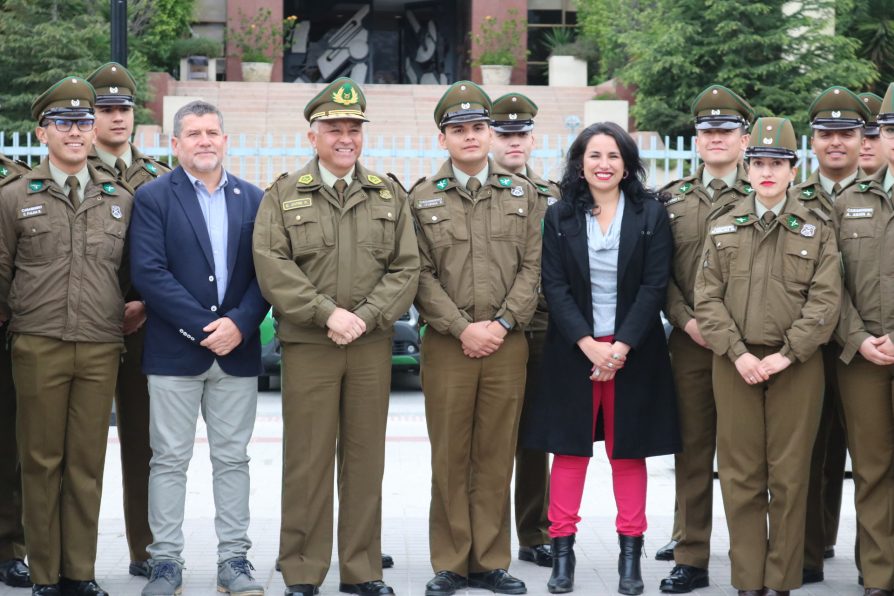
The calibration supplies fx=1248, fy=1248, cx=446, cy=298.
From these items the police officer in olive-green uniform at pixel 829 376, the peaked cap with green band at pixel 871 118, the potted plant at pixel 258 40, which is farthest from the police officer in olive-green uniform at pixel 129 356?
the potted plant at pixel 258 40

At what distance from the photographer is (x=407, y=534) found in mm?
7094

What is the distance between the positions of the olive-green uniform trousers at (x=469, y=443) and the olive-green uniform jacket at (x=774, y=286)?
3.21ft

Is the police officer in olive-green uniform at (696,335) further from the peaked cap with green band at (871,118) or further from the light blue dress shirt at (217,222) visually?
the light blue dress shirt at (217,222)

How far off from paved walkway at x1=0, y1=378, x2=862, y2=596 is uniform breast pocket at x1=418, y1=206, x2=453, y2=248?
1.68 metres

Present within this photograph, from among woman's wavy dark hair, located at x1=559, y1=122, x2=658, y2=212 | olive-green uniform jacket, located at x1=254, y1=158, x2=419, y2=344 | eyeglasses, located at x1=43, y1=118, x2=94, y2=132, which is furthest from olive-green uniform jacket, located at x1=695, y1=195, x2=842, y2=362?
eyeglasses, located at x1=43, y1=118, x2=94, y2=132

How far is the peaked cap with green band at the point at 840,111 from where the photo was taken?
253 inches

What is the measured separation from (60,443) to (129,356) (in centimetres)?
61

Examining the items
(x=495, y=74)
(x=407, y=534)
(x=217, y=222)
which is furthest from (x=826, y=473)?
(x=495, y=74)

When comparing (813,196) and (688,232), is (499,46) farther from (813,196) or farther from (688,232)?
(813,196)

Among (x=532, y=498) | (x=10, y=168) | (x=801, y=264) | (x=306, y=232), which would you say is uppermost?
(x=10, y=168)

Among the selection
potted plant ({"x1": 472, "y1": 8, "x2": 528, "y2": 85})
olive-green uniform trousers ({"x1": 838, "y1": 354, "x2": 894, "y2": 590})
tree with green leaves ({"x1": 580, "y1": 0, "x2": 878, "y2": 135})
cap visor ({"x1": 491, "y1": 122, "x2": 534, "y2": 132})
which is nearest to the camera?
olive-green uniform trousers ({"x1": 838, "y1": 354, "x2": 894, "y2": 590})

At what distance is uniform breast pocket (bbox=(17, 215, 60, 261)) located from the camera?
18.6 ft

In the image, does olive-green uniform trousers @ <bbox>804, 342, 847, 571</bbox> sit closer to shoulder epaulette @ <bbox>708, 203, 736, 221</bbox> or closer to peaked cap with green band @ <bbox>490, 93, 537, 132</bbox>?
shoulder epaulette @ <bbox>708, 203, 736, 221</bbox>

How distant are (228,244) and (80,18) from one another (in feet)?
57.5
